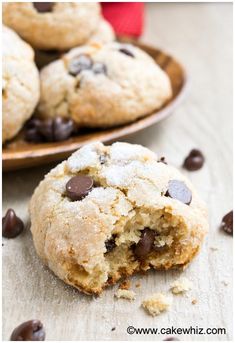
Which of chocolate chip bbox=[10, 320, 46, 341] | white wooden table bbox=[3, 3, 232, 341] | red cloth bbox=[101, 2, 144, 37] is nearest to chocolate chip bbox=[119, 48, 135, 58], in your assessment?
white wooden table bbox=[3, 3, 232, 341]

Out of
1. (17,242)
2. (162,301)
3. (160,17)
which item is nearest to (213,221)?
(162,301)

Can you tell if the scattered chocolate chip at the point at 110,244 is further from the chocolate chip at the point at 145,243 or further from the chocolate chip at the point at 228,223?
the chocolate chip at the point at 228,223

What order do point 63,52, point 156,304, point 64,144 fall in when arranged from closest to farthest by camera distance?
point 156,304 → point 64,144 → point 63,52

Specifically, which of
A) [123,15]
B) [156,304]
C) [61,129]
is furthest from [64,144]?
[123,15]

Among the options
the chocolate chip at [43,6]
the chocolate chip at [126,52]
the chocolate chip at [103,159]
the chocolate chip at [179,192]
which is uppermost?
the chocolate chip at [43,6]

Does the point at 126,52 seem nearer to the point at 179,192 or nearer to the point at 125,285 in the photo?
the point at 179,192

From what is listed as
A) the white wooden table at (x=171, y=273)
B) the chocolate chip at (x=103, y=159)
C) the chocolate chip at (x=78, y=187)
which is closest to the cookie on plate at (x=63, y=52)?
the white wooden table at (x=171, y=273)

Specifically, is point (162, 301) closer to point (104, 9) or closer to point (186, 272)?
point (186, 272)
